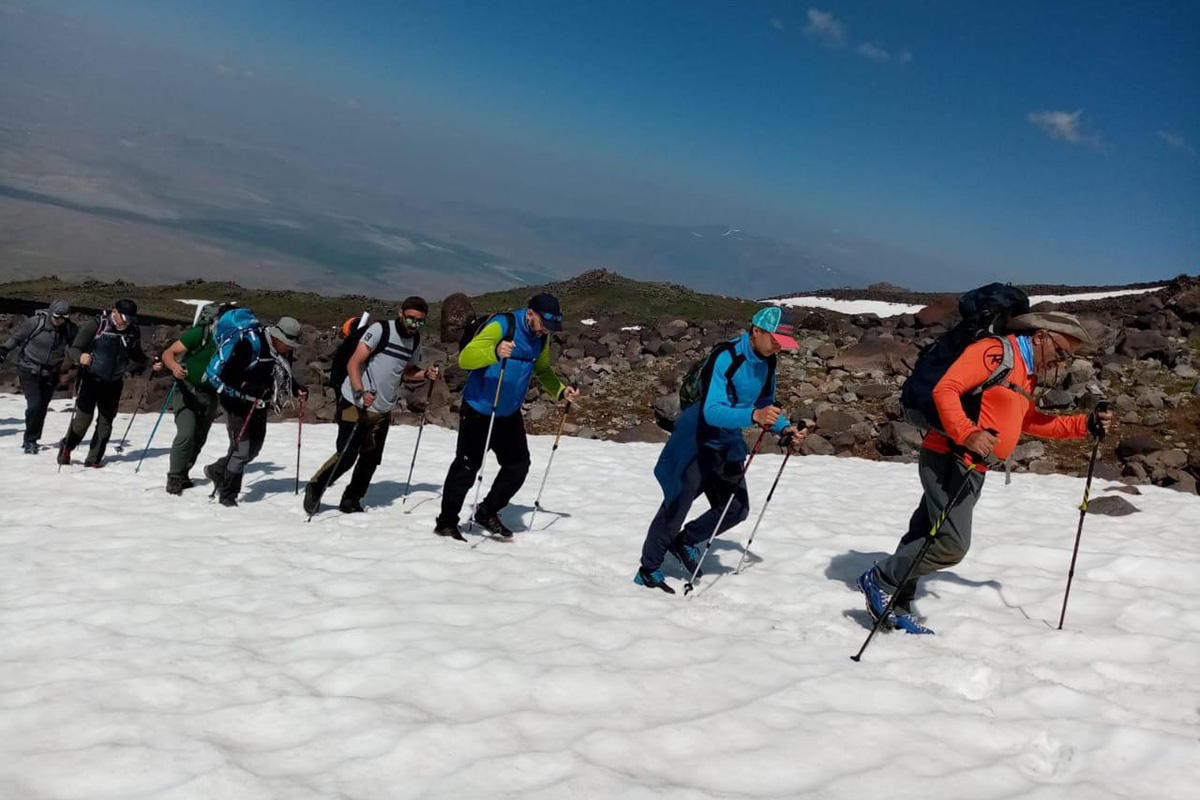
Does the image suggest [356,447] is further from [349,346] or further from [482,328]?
[482,328]

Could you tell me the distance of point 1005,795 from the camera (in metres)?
4.00

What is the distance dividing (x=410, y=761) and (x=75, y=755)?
1.64 m

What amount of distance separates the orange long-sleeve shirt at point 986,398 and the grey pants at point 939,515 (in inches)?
8.0

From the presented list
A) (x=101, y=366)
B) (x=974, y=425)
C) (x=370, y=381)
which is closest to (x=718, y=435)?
(x=974, y=425)

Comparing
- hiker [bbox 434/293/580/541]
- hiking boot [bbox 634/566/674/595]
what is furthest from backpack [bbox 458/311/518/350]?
hiking boot [bbox 634/566/674/595]

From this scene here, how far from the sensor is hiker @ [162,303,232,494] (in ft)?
32.7

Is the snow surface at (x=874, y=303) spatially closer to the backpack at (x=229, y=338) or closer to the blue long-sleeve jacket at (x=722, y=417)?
the backpack at (x=229, y=338)

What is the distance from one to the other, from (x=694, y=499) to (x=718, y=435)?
68cm

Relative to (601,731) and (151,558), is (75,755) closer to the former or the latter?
(601,731)

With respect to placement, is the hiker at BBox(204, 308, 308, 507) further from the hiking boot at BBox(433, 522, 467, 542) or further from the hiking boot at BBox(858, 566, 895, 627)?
the hiking boot at BBox(858, 566, 895, 627)

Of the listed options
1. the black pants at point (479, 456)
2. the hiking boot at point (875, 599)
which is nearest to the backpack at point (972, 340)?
the hiking boot at point (875, 599)

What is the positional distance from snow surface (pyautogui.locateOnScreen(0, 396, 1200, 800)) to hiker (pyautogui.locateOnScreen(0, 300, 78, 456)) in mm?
3220

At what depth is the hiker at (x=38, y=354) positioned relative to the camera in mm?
12188

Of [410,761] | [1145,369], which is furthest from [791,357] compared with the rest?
[410,761]
